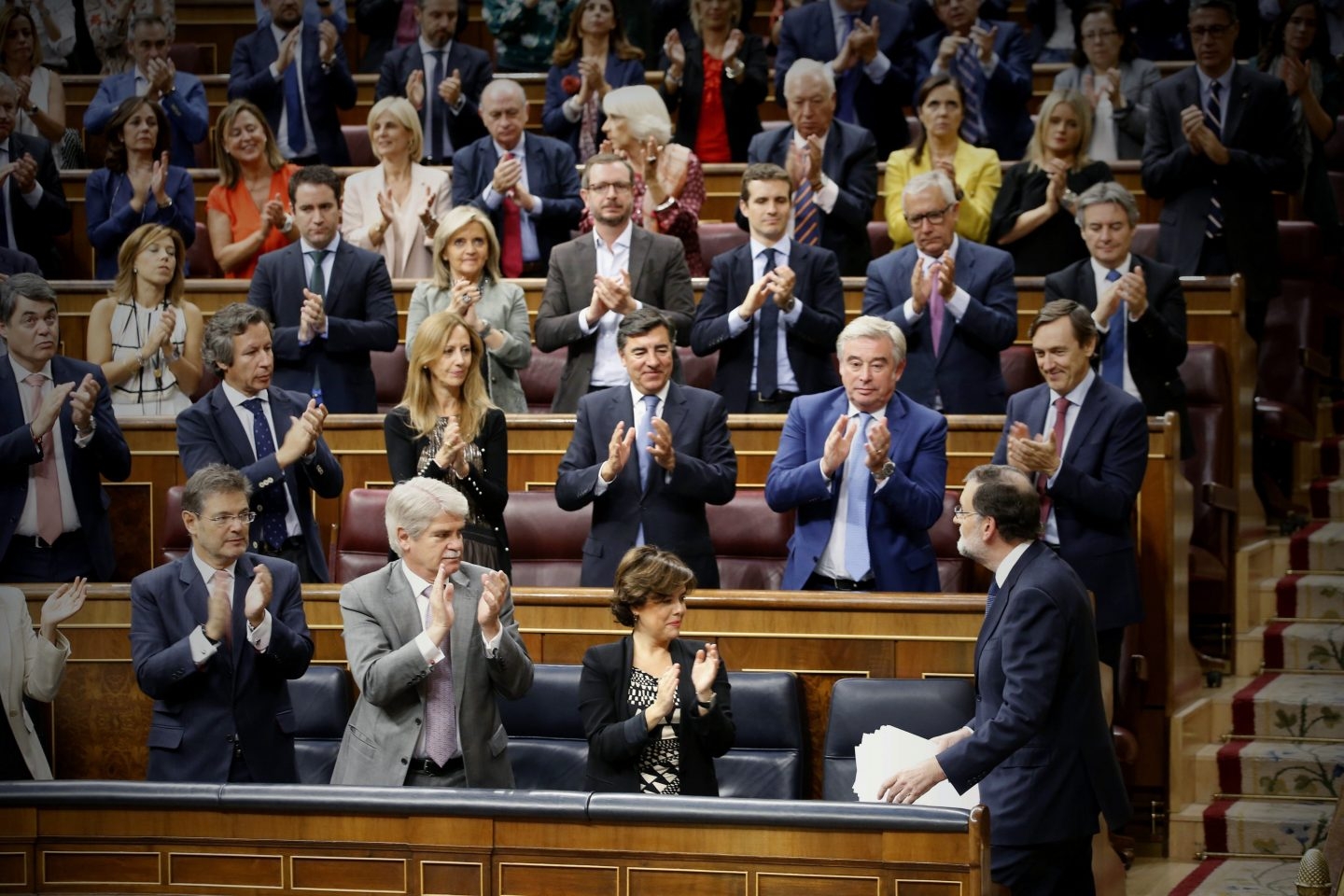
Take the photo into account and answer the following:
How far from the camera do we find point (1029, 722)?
297cm

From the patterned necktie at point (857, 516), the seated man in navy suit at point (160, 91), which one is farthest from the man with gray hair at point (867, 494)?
the seated man in navy suit at point (160, 91)

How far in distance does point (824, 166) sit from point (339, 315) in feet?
4.89

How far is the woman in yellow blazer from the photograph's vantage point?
17.1 feet

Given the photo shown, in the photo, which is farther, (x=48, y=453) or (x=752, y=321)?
(x=752, y=321)

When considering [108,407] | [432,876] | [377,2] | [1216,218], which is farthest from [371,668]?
[377,2]

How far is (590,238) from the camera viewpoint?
4.63 meters

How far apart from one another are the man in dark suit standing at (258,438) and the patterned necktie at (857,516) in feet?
3.63

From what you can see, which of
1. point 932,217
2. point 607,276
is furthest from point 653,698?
point 932,217

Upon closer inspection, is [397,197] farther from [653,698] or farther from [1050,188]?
[653,698]

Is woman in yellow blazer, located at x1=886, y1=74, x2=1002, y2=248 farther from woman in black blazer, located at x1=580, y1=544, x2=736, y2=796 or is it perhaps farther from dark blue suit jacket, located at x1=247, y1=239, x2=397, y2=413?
→ woman in black blazer, located at x1=580, y1=544, x2=736, y2=796

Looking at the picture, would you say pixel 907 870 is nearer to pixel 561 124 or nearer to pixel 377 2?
pixel 561 124

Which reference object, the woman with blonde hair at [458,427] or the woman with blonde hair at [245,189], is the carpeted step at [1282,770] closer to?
the woman with blonde hair at [458,427]

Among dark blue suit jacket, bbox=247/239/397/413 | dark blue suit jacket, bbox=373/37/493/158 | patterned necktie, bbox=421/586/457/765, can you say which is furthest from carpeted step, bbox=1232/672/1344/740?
dark blue suit jacket, bbox=373/37/493/158

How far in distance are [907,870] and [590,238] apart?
2.34 meters
